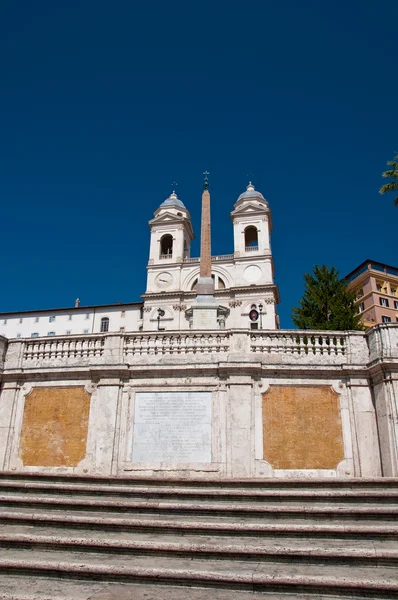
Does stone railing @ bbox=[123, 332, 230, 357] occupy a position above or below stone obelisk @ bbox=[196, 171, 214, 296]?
below

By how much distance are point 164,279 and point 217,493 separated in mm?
59022

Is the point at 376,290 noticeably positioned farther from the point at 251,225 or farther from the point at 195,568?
the point at 195,568

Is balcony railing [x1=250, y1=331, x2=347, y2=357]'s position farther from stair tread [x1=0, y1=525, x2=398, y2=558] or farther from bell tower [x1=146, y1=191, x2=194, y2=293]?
bell tower [x1=146, y1=191, x2=194, y2=293]

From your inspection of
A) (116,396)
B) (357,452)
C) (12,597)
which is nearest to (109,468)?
(116,396)

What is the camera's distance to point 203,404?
14.5 meters

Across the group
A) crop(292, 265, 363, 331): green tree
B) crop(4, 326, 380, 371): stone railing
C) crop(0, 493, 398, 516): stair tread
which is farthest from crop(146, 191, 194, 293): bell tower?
crop(0, 493, 398, 516): stair tread

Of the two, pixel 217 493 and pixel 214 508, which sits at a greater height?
pixel 217 493

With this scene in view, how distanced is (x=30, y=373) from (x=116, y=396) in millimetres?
3011

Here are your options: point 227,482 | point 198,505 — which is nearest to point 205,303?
point 227,482

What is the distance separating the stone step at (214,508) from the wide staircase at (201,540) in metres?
0.02

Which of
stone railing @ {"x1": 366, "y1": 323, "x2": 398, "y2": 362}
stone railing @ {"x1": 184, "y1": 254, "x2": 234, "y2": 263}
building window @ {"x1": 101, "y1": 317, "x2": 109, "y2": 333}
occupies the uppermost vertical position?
stone railing @ {"x1": 184, "y1": 254, "x2": 234, "y2": 263}

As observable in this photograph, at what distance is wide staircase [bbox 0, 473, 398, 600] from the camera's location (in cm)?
664

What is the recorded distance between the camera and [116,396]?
14828mm

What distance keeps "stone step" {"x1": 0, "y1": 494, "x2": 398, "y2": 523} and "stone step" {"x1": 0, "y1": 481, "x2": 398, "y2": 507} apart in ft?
0.50
